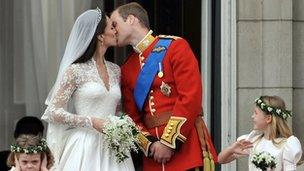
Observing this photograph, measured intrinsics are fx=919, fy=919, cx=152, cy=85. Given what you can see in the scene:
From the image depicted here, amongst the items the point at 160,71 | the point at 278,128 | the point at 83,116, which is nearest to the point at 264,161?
the point at 278,128

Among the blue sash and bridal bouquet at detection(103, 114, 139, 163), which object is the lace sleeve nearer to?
bridal bouquet at detection(103, 114, 139, 163)

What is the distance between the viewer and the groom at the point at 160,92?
652cm

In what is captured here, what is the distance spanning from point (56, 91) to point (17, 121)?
1.58 metres

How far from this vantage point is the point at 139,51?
6.80 meters

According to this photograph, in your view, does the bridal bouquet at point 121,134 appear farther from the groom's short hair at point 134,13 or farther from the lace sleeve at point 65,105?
the groom's short hair at point 134,13

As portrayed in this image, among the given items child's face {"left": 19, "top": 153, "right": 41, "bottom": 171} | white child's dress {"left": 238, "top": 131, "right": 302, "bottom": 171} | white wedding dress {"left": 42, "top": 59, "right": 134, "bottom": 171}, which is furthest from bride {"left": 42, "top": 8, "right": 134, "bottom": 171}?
white child's dress {"left": 238, "top": 131, "right": 302, "bottom": 171}

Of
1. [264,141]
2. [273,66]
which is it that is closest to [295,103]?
[273,66]

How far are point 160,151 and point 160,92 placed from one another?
1.43 feet

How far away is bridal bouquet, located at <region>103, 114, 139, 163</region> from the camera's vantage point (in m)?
6.36

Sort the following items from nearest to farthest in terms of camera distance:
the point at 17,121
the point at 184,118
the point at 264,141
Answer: the point at 184,118, the point at 264,141, the point at 17,121

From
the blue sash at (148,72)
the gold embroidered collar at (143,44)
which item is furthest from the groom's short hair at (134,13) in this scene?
the blue sash at (148,72)

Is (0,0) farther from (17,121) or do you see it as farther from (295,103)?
(295,103)

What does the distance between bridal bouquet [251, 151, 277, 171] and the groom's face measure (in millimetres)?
1279

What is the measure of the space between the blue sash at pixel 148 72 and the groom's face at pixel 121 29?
9.0 inches
